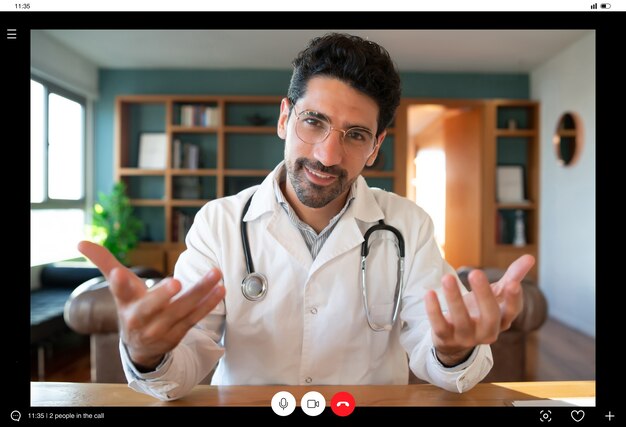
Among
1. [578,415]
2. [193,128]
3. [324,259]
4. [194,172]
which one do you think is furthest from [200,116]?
[578,415]

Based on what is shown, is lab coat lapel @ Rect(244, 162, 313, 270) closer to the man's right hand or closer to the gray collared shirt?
the gray collared shirt

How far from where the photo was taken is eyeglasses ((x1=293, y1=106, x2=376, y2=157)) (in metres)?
0.78

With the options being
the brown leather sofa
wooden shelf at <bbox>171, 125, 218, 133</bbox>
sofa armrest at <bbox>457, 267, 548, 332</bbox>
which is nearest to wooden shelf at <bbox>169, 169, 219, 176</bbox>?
wooden shelf at <bbox>171, 125, 218, 133</bbox>

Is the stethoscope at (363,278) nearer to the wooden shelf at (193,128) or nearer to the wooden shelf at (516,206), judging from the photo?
the wooden shelf at (193,128)

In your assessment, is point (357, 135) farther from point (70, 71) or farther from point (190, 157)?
point (70, 71)

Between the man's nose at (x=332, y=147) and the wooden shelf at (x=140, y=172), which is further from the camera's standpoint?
the wooden shelf at (x=140, y=172)

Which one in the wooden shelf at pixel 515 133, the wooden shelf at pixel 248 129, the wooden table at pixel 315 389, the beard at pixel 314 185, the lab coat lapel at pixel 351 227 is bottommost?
the wooden table at pixel 315 389

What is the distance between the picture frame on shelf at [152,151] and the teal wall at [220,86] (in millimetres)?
296

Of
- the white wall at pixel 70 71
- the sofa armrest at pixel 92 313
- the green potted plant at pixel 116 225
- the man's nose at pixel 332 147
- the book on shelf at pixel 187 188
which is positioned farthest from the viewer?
the book on shelf at pixel 187 188

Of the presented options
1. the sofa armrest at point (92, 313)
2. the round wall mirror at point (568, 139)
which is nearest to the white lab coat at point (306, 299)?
the sofa armrest at point (92, 313)

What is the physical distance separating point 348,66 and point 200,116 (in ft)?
11.4

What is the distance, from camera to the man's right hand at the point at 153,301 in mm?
474
